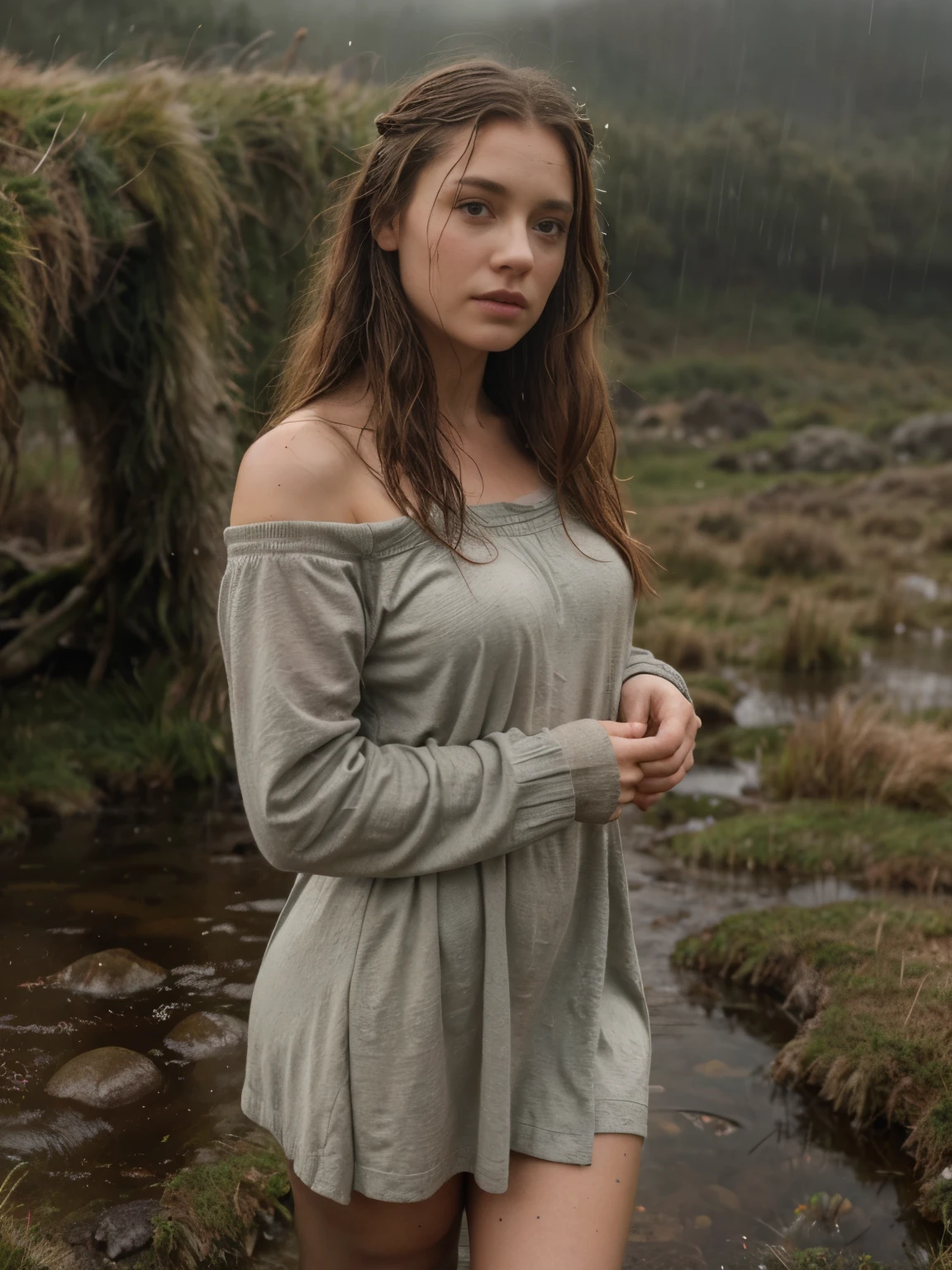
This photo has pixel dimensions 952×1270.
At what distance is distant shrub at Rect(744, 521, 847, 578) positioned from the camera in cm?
1583

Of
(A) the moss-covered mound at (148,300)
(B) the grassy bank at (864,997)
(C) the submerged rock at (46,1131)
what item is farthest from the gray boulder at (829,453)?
(C) the submerged rock at (46,1131)

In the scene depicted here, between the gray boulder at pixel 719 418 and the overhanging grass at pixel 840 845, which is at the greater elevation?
the overhanging grass at pixel 840 845

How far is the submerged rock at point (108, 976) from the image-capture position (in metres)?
3.69

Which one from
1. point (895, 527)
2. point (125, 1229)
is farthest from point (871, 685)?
point (895, 527)

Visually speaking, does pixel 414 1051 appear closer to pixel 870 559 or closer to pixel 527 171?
pixel 527 171

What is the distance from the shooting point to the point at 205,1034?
349cm

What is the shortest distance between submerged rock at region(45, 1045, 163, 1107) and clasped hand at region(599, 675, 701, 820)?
193 cm

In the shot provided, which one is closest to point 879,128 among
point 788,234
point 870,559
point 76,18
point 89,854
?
point 788,234

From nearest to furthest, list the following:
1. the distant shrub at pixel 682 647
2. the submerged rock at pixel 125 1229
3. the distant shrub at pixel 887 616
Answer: the submerged rock at pixel 125 1229 < the distant shrub at pixel 682 647 < the distant shrub at pixel 887 616

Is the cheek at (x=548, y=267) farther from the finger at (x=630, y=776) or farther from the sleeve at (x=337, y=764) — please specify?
the finger at (x=630, y=776)

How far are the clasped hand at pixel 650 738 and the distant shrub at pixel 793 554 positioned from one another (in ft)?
46.3

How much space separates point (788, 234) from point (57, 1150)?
39.3 meters

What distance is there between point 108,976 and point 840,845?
311cm

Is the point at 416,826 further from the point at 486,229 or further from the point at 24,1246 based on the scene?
the point at 24,1246
